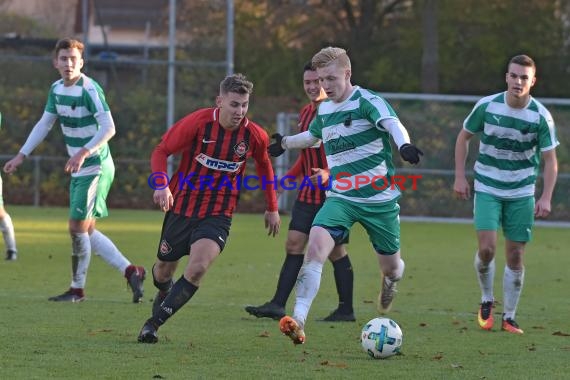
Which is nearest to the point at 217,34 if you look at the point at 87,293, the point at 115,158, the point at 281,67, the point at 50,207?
the point at 115,158

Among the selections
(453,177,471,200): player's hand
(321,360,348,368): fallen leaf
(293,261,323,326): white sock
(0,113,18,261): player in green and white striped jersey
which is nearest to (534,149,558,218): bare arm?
(453,177,471,200): player's hand

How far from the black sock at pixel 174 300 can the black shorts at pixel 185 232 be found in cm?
33

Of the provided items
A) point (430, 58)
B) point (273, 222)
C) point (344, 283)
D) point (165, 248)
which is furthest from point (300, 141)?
point (430, 58)

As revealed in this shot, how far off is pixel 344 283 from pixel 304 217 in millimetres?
588

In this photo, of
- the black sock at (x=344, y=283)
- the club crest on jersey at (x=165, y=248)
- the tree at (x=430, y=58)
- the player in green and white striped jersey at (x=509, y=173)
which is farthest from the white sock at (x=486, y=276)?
the tree at (x=430, y=58)

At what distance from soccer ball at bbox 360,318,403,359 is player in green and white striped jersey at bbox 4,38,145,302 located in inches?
126

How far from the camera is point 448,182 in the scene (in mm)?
20891

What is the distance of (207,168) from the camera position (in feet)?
25.6

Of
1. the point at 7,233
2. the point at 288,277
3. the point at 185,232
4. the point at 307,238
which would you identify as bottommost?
the point at 7,233

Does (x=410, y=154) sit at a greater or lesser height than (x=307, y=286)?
greater

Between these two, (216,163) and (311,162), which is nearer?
(216,163)

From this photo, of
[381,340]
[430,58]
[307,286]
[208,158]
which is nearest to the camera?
[381,340]

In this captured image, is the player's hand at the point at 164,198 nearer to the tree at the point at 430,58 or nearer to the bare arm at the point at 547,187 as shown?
the bare arm at the point at 547,187

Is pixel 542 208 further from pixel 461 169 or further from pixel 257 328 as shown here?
pixel 257 328
